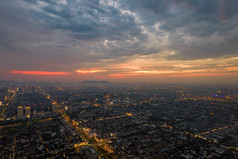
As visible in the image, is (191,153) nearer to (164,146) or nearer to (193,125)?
(164,146)

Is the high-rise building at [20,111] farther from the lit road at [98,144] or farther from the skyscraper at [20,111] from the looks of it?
the lit road at [98,144]

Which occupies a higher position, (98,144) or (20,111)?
(20,111)

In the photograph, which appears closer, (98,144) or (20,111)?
(98,144)

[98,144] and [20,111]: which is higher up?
[20,111]

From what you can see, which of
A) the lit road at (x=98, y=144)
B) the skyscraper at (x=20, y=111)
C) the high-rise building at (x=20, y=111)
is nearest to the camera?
the lit road at (x=98, y=144)

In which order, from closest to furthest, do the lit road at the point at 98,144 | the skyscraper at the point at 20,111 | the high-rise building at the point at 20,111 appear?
the lit road at the point at 98,144, the skyscraper at the point at 20,111, the high-rise building at the point at 20,111

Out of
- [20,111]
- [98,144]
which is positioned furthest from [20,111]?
[98,144]

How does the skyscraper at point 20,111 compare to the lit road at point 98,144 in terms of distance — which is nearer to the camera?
the lit road at point 98,144

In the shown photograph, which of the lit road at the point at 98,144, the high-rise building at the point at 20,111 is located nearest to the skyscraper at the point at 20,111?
the high-rise building at the point at 20,111

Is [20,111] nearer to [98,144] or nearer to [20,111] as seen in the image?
[20,111]

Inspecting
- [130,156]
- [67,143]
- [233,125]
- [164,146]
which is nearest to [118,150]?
[130,156]

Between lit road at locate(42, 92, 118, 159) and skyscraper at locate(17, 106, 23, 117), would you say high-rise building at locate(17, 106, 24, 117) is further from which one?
lit road at locate(42, 92, 118, 159)
